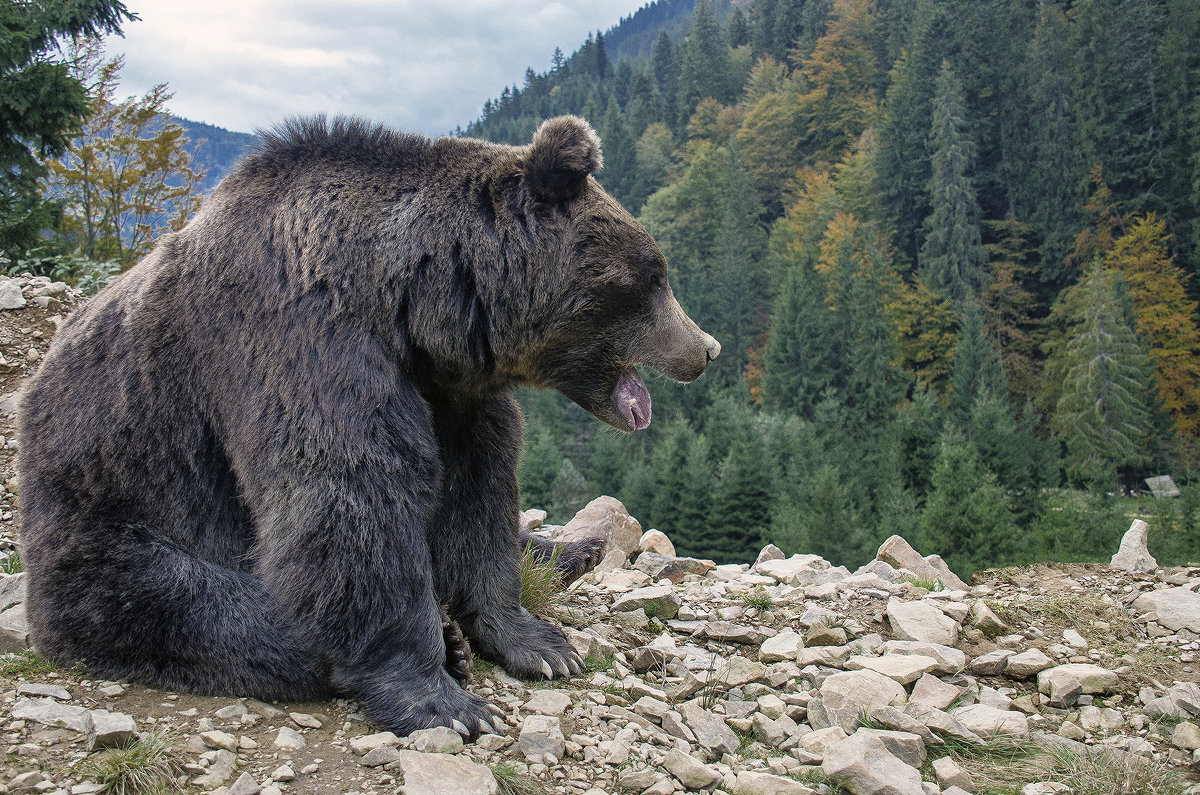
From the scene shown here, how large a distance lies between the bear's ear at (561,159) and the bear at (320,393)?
0.01 m

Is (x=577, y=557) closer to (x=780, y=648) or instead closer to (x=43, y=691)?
(x=780, y=648)

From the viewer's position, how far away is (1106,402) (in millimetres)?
49094

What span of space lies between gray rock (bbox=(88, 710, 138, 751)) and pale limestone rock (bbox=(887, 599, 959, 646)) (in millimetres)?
3660

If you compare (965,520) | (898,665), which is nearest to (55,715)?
(898,665)

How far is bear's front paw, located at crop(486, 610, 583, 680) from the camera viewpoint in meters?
4.14

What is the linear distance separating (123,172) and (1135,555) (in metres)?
22.4

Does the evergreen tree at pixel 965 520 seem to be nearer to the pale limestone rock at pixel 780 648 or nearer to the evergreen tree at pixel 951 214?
the evergreen tree at pixel 951 214

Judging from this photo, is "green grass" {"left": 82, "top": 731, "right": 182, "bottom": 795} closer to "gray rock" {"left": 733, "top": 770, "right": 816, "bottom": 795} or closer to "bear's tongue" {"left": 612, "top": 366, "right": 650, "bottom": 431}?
"gray rock" {"left": 733, "top": 770, "right": 816, "bottom": 795}

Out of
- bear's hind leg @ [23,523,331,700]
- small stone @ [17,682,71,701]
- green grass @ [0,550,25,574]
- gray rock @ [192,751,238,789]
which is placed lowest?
gray rock @ [192,751,238,789]

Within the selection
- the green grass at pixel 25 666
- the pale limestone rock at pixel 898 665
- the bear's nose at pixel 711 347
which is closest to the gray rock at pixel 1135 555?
the pale limestone rock at pixel 898 665

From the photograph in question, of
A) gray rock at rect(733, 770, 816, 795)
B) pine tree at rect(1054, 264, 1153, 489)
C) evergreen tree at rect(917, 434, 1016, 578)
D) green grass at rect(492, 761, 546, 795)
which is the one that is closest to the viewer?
green grass at rect(492, 761, 546, 795)

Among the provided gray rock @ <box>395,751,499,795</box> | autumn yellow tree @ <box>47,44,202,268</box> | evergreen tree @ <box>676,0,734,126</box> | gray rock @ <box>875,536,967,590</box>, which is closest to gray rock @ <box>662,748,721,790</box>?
gray rock @ <box>395,751,499,795</box>

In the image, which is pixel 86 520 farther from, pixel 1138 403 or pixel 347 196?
pixel 1138 403

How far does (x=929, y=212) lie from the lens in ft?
242
